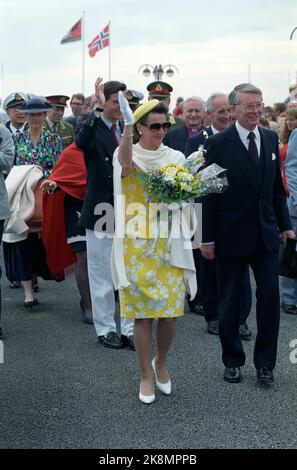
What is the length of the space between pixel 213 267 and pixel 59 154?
2171 millimetres

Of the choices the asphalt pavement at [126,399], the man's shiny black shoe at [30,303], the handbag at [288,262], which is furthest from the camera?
the man's shiny black shoe at [30,303]

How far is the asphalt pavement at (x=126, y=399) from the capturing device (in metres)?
4.47

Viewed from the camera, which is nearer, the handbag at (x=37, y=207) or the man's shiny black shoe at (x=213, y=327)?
the man's shiny black shoe at (x=213, y=327)

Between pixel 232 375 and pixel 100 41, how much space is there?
25.0m

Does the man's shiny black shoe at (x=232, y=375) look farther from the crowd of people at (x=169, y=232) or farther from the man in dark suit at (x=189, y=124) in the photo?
the man in dark suit at (x=189, y=124)

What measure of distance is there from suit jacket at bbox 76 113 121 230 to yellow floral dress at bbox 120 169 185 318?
1.44 meters

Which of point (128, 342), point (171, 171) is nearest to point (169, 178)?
point (171, 171)

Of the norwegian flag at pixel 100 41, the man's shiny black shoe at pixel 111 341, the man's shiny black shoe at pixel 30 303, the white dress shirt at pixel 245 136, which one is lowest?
the man's shiny black shoe at pixel 30 303

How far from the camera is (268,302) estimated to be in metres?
5.47

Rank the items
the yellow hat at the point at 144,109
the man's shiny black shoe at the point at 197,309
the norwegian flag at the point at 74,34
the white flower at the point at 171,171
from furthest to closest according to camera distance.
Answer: the norwegian flag at the point at 74,34
the man's shiny black shoe at the point at 197,309
the yellow hat at the point at 144,109
the white flower at the point at 171,171

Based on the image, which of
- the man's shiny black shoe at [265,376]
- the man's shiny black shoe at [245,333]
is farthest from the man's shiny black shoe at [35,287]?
the man's shiny black shoe at [265,376]

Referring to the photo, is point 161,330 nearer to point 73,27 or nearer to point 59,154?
point 59,154

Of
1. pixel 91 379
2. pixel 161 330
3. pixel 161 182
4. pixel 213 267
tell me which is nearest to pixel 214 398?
pixel 161 330

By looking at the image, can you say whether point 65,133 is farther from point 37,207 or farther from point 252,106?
point 252,106
